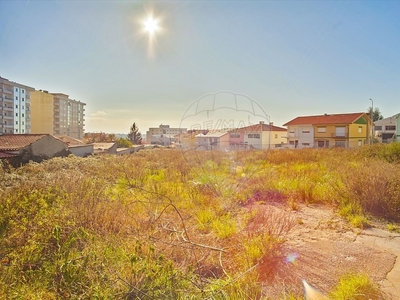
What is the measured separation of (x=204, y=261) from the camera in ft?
9.26

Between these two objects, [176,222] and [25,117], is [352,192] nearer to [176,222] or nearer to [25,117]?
[176,222]

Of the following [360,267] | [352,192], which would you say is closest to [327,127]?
[352,192]

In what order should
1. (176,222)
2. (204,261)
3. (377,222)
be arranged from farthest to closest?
(377,222), (176,222), (204,261)

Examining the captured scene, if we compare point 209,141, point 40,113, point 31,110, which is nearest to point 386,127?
point 209,141

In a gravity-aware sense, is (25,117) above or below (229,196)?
above

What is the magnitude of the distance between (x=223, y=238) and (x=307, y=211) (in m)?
2.49

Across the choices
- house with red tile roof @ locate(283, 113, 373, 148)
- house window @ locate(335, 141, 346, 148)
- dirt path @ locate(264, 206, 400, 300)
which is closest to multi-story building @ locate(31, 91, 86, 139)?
house with red tile roof @ locate(283, 113, 373, 148)

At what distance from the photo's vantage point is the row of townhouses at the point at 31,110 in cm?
4778

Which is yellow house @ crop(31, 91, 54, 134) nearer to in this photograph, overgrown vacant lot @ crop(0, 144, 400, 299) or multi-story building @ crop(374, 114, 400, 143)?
overgrown vacant lot @ crop(0, 144, 400, 299)

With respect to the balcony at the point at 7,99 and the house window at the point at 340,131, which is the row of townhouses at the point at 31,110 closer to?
the balcony at the point at 7,99

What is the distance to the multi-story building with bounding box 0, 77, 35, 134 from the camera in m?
46.8

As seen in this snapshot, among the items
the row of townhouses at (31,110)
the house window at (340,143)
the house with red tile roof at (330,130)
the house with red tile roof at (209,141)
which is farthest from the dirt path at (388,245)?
the row of townhouses at (31,110)

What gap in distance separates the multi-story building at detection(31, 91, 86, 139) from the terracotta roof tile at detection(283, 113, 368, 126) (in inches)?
2019

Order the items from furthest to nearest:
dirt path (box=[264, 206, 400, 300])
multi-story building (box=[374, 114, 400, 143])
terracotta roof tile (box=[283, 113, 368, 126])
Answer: multi-story building (box=[374, 114, 400, 143])
terracotta roof tile (box=[283, 113, 368, 126])
dirt path (box=[264, 206, 400, 300])
